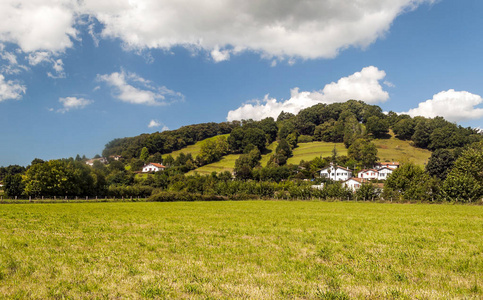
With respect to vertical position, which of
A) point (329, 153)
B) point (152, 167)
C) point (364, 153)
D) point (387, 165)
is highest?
point (329, 153)

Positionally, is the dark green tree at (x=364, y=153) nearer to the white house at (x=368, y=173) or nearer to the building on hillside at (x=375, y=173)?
the white house at (x=368, y=173)

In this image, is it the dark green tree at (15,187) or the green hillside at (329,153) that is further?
the green hillside at (329,153)

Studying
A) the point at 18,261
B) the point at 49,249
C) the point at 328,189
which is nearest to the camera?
the point at 18,261

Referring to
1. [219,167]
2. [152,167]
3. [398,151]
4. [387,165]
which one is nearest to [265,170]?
[219,167]

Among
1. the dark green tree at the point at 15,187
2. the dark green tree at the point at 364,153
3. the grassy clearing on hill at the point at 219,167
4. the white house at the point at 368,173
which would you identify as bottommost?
the dark green tree at the point at 15,187

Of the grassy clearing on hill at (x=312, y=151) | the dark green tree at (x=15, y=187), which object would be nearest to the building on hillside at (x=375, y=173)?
the grassy clearing on hill at (x=312, y=151)

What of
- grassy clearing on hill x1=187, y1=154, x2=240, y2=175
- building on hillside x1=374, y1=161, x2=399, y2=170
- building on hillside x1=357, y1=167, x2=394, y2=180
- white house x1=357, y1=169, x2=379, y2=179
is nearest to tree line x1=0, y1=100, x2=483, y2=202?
building on hillside x1=374, y1=161, x2=399, y2=170

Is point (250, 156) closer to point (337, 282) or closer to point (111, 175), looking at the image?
point (111, 175)

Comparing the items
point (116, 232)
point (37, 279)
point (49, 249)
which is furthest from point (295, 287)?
point (116, 232)

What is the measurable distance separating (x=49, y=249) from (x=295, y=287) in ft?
36.3

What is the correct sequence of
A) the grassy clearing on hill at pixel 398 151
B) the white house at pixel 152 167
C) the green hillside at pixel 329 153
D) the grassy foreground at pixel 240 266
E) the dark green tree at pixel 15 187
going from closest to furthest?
the grassy foreground at pixel 240 266 < the dark green tree at pixel 15 187 < the grassy clearing on hill at pixel 398 151 < the green hillside at pixel 329 153 < the white house at pixel 152 167

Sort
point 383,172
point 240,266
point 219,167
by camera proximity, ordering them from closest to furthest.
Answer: point 240,266 → point 383,172 → point 219,167

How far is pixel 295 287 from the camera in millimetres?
7676

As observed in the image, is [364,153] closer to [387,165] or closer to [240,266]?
[387,165]
